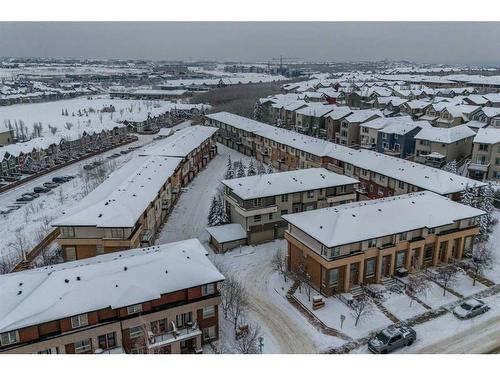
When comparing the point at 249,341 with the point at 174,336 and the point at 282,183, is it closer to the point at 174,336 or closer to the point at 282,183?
the point at 174,336

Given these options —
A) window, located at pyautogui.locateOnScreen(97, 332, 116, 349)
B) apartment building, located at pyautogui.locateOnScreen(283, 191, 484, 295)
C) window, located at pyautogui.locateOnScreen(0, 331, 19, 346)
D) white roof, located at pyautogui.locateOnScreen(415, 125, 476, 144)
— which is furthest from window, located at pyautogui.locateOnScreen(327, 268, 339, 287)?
white roof, located at pyautogui.locateOnScreen(415, 125, 476, 144)

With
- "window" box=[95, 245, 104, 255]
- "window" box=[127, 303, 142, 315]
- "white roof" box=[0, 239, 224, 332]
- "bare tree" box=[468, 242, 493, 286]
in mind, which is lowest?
"bare tree" box=[468, 242, 493, 286]

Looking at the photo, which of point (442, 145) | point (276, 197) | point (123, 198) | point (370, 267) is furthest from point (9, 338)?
point (442, 145)

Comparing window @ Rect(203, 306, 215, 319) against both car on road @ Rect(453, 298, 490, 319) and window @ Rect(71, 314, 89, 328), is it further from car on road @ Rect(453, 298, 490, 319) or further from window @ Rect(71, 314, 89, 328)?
car on road @ Rect(453, 298, 490, 319)

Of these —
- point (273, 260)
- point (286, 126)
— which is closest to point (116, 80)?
point (286, 126)

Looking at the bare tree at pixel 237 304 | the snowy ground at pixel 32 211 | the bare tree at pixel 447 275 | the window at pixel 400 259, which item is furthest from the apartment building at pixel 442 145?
the snowy ground at pixel 32 211

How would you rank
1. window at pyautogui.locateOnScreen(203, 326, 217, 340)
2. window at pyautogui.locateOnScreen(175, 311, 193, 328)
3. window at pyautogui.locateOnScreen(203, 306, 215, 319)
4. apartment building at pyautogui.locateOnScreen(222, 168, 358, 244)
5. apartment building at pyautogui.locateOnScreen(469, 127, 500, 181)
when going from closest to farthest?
window at pyautogui.locateOnScreen(175, 311, 193, 328), window at pyautogui.locateOnScreen(203, 306, 215, 319), window at pyautogui.locateOnScreen(203, 326, 217, 340), apartment building at pyautogui.locateOnScreen(222, 168, 358, 244), apartment building at pyautogui.locateOnScreen(469, 127, 500, 181)

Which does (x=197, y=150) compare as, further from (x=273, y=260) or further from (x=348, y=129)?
(x=273, y=260)

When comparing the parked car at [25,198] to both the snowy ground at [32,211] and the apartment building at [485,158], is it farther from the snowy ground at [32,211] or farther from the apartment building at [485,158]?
the apartment building at [485,158]
